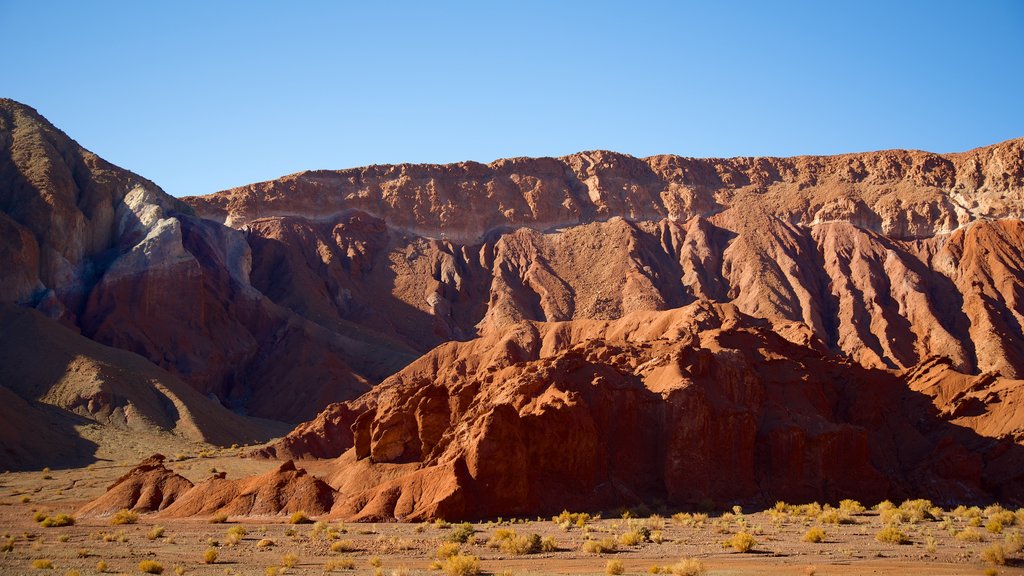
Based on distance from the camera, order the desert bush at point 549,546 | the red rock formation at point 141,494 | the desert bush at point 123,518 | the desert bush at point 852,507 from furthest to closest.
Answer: the red rock formation at point 141,494
the desert bush at point 852,507
the desert bush at point 123,518
the desert bush at point 549,546

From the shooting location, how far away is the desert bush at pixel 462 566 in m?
29.3

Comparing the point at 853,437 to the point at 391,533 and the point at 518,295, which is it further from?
the point at 518,295

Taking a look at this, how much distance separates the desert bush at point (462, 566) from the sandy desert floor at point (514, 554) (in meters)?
0.59

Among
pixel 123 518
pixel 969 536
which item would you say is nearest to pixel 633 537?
pixel 969 536

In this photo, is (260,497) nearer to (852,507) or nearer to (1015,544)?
(852,507)

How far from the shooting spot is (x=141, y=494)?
48500 millimetres

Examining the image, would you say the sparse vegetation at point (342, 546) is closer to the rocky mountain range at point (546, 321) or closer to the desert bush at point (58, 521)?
the rocky mountain range at point (546, 321)

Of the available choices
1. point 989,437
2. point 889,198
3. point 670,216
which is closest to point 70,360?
point 989,437

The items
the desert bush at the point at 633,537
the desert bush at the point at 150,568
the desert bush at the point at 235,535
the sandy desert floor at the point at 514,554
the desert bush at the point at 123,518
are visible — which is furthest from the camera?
the desert bush at the point at 123,518

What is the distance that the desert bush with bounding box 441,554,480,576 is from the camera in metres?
29.3

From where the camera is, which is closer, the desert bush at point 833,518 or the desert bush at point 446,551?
the desert bush at point 446,551

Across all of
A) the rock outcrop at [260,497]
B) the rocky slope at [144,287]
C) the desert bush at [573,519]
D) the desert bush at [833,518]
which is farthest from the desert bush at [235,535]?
the rocky slope at [144,287]

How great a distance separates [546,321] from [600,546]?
7700 cm

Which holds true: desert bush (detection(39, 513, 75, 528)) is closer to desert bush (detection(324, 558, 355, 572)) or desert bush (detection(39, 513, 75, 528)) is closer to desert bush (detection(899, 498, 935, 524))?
desert bush (detection(324, 558, 355, 572))
